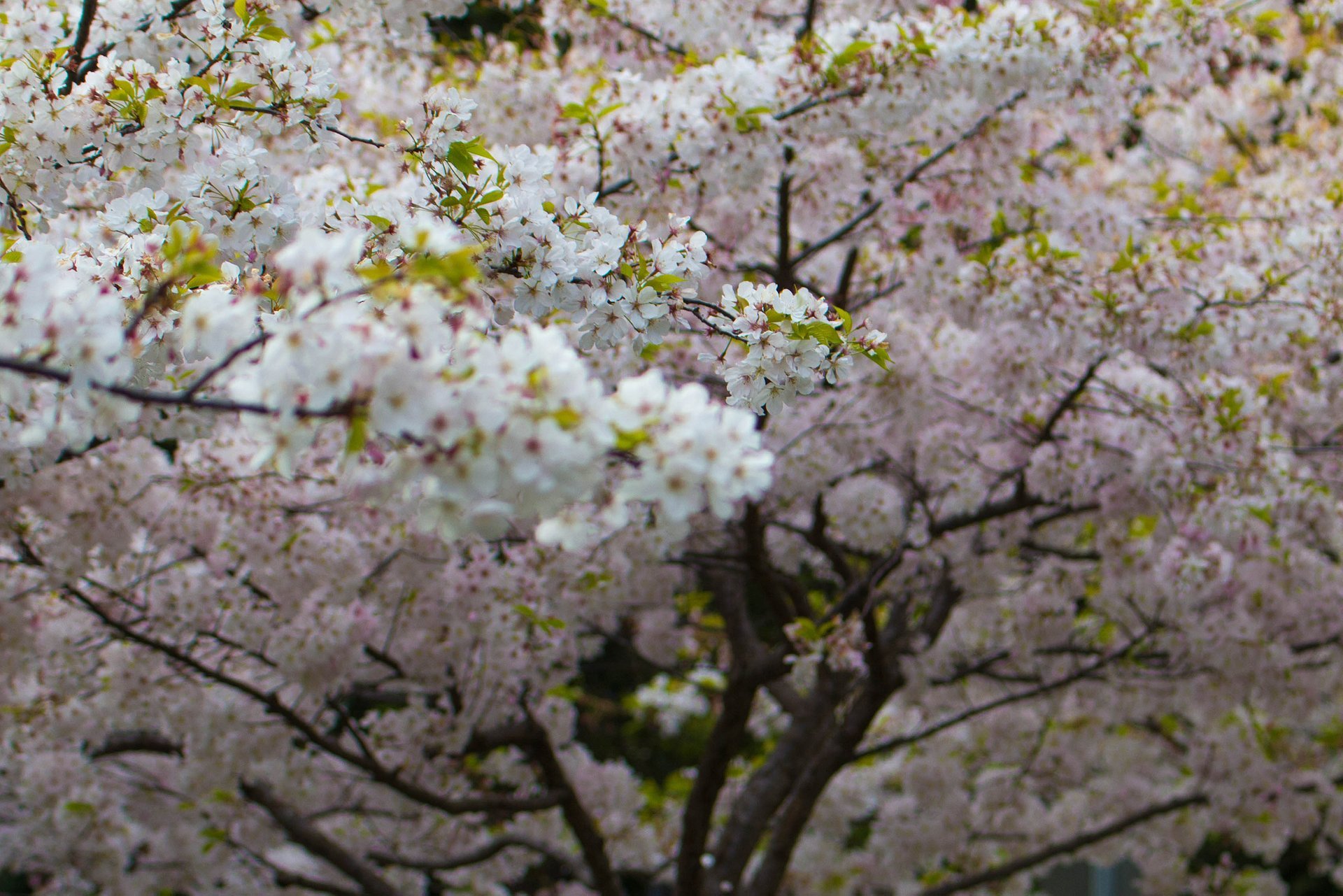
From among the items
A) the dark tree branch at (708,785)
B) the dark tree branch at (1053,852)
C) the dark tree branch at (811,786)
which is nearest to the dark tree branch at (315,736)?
the dark tree branch at (708,785)

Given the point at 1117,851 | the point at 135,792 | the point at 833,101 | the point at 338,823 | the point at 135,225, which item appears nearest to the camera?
the point at 135,225

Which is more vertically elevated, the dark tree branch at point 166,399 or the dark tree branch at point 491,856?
the dark tree branch at point 491,856

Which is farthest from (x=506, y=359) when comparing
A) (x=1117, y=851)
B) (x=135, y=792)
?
(x=1117, y=851)

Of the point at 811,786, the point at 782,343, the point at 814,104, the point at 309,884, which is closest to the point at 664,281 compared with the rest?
the point at 782,343

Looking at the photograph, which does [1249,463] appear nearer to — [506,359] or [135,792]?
[506,359]

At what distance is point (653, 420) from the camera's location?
1463mm

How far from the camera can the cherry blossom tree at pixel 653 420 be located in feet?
6.89

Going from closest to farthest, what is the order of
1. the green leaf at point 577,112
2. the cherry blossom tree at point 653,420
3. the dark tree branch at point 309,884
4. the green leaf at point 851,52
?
the cherry blossom tree at point 653,420 → the green leaf at point 577,112 → the green leaf at point 851,52 → the dark tree branch at point 309,884

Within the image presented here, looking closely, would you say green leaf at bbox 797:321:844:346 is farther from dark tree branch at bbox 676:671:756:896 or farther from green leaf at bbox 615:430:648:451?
dark tree branch at bbox 676:671:756:896

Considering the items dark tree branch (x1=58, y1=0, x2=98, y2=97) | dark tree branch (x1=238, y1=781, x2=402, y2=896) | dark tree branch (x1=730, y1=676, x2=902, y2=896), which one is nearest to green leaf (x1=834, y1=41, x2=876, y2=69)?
dark tree branch (x1=58, y1=0, x2=98, y2=97)

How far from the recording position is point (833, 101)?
413cm

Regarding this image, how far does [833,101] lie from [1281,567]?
11.1 feet

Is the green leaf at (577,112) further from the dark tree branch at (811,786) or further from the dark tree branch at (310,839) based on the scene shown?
the dark tree branch at (310,839)

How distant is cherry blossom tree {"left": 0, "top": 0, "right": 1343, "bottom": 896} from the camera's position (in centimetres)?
210
